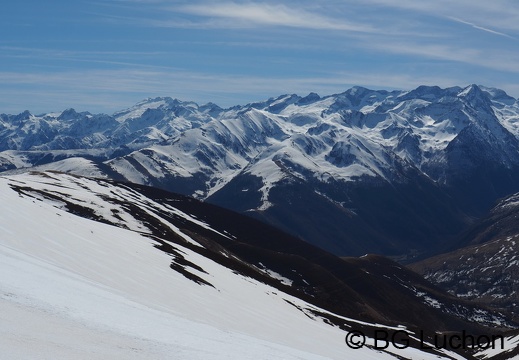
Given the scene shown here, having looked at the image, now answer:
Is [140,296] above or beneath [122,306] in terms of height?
beneath

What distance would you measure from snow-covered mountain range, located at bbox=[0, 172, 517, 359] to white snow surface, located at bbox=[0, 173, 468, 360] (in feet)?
0.38

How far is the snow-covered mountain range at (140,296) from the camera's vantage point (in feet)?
93.2

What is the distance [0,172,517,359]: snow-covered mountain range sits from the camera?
28422 millimetres

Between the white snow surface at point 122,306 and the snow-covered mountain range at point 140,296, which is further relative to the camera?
the snow-covered mountain range at point 140,296

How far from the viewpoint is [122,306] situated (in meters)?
38.0

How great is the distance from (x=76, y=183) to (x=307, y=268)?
65644 mm

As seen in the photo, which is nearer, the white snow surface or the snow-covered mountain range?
the white snow surface

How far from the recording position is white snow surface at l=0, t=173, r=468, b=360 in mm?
27391

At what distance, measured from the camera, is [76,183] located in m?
173

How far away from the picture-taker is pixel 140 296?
54062 millimetres

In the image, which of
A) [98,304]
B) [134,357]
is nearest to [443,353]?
[98,304]

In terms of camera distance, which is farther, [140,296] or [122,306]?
[140,296]

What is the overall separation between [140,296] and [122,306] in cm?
1637

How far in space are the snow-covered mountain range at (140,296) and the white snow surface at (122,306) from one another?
0.38ft
